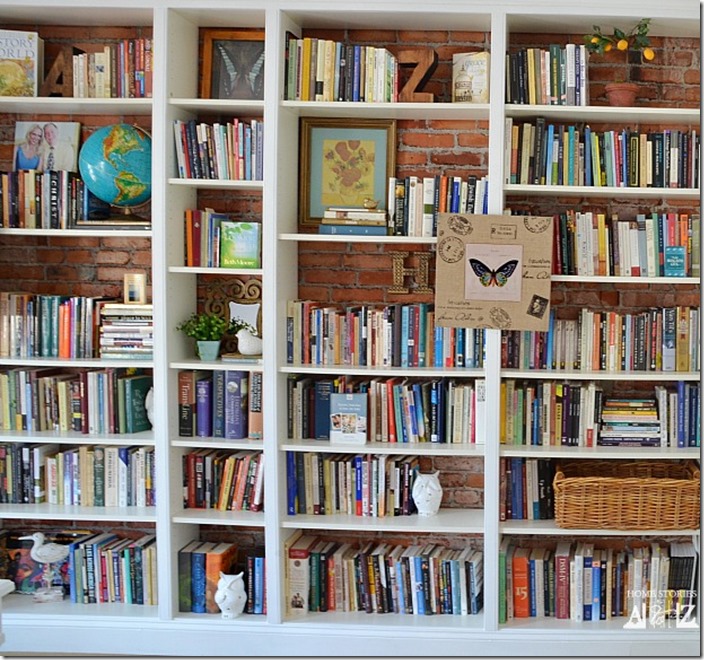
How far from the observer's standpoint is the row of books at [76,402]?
3828mm

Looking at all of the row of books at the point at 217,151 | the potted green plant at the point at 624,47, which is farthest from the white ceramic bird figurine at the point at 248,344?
the potted green plant at the point at 624,47

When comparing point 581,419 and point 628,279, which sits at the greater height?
point 628,279

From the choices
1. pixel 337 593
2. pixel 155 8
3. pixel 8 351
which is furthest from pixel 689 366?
pixel 8 351

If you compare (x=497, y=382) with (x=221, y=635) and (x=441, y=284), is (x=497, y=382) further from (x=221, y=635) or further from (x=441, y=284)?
(x=221, y=635)

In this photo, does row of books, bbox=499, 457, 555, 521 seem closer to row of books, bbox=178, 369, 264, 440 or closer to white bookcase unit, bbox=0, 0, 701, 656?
white bookcase unit, bbox=0, 0, 701, 656

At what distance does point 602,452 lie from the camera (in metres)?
3.63

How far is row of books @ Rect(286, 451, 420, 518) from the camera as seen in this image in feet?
12.4

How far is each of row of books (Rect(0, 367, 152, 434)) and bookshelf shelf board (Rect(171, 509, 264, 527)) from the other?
14.9 inches

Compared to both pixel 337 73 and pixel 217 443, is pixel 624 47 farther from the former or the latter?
pixel 217 443

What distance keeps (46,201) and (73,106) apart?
0.38 meters

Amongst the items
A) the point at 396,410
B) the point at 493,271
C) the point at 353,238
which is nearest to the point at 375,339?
the point at 396,410

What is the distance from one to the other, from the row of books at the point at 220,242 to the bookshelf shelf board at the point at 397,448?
690 mm

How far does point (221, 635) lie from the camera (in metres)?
3.74

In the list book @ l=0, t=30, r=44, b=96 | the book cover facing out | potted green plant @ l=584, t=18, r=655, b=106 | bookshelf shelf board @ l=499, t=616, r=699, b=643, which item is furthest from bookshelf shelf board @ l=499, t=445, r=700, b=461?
book @ l=0, t=30, r=44, b=96
